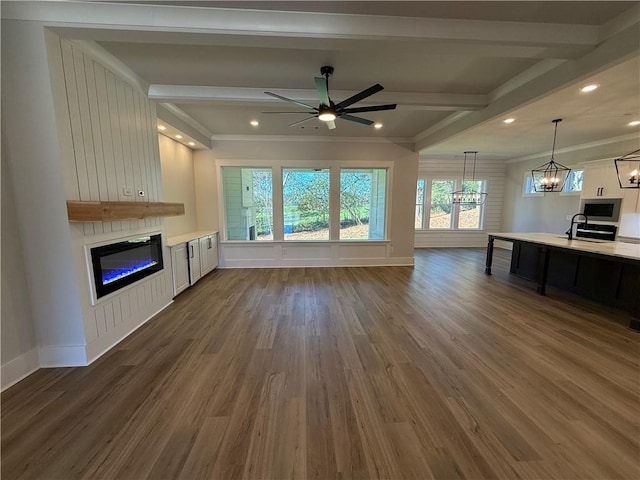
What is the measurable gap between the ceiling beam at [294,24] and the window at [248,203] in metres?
3.79

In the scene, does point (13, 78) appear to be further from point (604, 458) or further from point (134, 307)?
point (604, 458)

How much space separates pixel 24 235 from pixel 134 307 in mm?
1215

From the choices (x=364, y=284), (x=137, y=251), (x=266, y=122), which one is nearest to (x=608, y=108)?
(x=364, y=284)

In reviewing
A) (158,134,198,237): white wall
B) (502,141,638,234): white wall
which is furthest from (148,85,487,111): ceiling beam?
(502,141,638,234): white wall

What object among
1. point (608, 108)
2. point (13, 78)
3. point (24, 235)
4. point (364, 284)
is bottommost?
point (364, 284)

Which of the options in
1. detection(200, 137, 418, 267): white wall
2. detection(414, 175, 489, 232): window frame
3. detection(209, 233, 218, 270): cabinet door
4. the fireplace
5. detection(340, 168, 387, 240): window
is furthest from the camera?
detection(414, 175, 489, 232): window frame

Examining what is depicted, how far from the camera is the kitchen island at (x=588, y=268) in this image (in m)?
3.17

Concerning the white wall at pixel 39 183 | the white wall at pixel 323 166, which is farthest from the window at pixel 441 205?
the white wall at pixel 39 183

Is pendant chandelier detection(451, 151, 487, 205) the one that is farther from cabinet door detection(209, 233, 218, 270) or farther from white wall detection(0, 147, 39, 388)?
white wall detection(0, 147, 39, 388)

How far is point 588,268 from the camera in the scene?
3.72m

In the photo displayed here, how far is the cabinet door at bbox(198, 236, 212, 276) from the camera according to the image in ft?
16.3

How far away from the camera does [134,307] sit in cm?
296

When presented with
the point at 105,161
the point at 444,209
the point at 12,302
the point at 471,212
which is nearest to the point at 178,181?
the point at 105,161

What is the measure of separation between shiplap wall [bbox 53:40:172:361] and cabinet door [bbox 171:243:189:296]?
1.85ft
